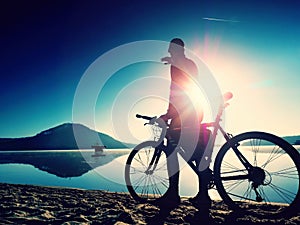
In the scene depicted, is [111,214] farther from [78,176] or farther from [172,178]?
[78,176]

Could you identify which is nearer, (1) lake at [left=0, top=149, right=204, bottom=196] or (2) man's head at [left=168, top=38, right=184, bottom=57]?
(2) man's head at [left=168, top=38, right=184, bottom=57]

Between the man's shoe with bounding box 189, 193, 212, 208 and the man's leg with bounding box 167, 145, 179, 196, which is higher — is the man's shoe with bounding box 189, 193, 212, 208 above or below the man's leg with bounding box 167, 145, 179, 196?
below

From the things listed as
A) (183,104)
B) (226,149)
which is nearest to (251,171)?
(226,149)

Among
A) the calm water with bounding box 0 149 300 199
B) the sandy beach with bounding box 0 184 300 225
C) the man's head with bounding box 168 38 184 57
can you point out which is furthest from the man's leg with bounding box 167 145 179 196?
the calm water with bounding box 0 149 300 199

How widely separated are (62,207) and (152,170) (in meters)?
2.15

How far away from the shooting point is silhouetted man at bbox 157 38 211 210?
15.3ft

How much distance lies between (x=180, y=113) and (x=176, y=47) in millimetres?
1508

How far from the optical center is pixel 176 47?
5.10 meters

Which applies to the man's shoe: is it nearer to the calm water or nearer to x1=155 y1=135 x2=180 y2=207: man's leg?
x1=155 y1=135 x2=180 y2=207: man's leg

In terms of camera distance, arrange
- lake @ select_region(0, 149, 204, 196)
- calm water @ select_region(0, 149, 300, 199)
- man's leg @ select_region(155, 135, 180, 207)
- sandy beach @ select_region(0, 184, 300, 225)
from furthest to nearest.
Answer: lake @ select_region(0, 149, 204, 196)
calm water @ select_region(0, 149, 300, 199)
man's leg @ select_region(155, 135, 180, 207)
sandy beach @ select_region(0, 184, 300, 225)

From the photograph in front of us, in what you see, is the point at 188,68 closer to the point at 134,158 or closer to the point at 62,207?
the point at 134,158

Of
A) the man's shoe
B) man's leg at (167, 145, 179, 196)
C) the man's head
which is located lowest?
the man's shoe

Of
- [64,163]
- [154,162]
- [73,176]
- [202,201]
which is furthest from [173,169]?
[64,163]

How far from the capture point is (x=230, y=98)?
416 cm
